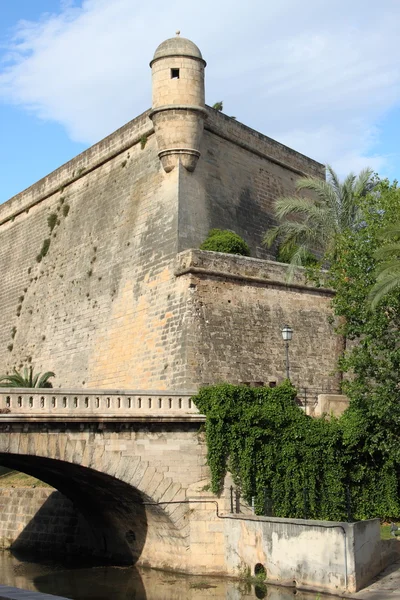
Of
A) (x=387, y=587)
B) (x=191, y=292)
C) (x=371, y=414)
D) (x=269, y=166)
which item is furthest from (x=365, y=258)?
(x=269, y=166)

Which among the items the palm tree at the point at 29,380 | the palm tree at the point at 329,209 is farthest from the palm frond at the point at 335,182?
the palm tree at the point at 29,380

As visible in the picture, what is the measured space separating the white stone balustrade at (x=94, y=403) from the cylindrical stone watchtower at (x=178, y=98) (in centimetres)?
918

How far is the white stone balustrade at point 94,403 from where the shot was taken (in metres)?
16.9

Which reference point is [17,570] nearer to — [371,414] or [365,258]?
[371,414]

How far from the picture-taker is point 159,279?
947 inches

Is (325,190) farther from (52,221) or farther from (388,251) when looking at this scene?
(52,221)

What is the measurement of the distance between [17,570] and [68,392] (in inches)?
269

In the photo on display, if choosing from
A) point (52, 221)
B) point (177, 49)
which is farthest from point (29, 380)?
point (177, 49)

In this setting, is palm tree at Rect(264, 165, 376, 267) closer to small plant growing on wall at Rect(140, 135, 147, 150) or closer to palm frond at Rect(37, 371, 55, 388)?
small plant growing on wall at Rect(140, 135, 147, 150)

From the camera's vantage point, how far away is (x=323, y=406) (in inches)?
817

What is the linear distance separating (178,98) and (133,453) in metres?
11.7

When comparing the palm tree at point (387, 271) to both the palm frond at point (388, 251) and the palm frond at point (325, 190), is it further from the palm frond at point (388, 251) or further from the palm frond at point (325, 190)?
the palm frond at point (325, 190)

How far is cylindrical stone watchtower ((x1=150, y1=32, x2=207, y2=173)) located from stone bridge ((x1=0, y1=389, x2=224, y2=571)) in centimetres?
924

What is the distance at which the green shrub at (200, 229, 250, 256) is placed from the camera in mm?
24406
